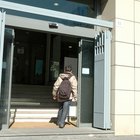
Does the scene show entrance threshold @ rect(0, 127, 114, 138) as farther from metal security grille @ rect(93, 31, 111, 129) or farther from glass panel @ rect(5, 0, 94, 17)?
glass panel @ rect(5, 0, 94, 17)

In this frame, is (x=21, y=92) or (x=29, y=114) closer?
(x=29, y=114)

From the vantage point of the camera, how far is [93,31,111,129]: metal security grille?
437 inches

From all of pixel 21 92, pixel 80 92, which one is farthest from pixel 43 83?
pixel 80 92

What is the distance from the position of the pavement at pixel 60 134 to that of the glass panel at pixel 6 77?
1.46ft

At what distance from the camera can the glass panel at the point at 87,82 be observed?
11.6m

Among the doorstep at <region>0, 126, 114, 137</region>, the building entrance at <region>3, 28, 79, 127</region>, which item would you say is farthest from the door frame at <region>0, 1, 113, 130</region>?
the building entrance at <region>3, 28, 79, 127</region>

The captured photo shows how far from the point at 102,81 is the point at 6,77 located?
2815 millimetres

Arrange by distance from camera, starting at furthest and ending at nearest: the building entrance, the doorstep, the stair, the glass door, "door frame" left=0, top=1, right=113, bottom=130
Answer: the building entrance → the stair → the glass door → "door frame" left=0, top=1, right=113, bottom=130 → the doorstep

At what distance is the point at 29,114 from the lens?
1268 cm

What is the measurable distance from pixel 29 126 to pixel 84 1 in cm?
425
